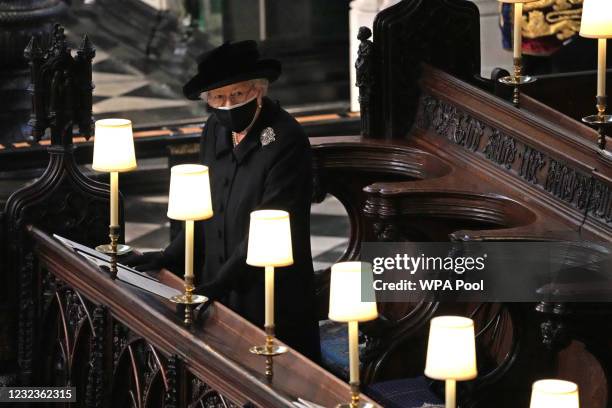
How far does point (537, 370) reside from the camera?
593 centimetres

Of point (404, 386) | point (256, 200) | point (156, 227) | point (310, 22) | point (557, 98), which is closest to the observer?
point (256, 200)

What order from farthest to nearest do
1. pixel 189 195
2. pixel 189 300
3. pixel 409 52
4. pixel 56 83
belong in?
pixel 409 52
pixel 56 83
pixel 189 300
pixel 189 195

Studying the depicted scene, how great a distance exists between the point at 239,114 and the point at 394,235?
0.94 metres

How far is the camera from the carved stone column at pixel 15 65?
7914 millimetres

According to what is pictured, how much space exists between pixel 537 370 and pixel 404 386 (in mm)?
630

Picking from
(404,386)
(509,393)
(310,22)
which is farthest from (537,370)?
(310,22)

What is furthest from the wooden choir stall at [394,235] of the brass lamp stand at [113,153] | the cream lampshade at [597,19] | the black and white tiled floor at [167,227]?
the black and white tiled floor at [167,227]

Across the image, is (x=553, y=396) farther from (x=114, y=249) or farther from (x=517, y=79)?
(x=517, y=79)

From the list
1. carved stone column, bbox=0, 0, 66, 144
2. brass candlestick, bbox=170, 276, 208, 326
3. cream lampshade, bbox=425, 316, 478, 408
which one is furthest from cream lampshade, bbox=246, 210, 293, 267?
carved stone column, bbox=0, 0, 66, 144

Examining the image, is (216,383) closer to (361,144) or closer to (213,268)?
(213,268)

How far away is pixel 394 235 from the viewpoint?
6.41 metres

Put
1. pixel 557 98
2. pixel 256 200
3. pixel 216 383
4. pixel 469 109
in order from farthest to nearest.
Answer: pixel 557 98 → pixel 469 109 → pixel 256 200 → pixel 216 383

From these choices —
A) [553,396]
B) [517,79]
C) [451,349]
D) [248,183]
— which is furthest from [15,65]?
[553,396]
